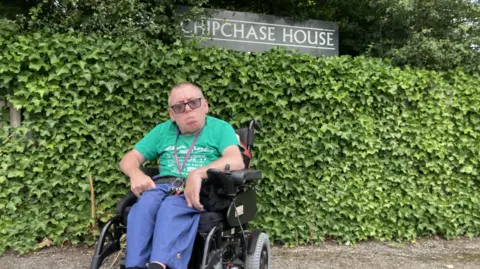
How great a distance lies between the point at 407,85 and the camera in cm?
419

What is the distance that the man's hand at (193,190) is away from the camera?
2250mm

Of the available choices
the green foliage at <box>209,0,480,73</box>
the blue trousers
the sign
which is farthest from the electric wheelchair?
the green foliage at <box>209,0,480,73</box>

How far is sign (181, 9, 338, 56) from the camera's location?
4727 millimetres

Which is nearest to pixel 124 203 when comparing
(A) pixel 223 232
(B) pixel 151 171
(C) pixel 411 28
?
(B) pixel 151 171

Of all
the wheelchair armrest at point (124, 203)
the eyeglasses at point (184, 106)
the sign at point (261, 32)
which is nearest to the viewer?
the wheelchair armrest at point (124, 203)

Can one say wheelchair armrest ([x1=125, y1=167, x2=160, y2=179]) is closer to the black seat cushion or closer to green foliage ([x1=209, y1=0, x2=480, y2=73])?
the black seat cushion

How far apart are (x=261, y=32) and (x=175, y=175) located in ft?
9.90

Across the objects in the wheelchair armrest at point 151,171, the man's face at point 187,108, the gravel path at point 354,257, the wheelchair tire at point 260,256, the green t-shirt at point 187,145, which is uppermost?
the man's face at point 187,108

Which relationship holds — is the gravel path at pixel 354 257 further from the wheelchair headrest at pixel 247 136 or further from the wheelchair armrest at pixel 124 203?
the wheelchair armrest at pixel 124 203

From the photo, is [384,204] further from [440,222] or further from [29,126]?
[29,126]

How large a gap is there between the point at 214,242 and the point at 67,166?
1.94 metres

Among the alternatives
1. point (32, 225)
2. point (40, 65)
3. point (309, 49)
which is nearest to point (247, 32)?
point (309, 49)

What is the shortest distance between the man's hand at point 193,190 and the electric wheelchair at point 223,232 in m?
0.07

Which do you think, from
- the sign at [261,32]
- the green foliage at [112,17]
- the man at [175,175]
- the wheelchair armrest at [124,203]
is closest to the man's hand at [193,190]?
the man at [175,175]
